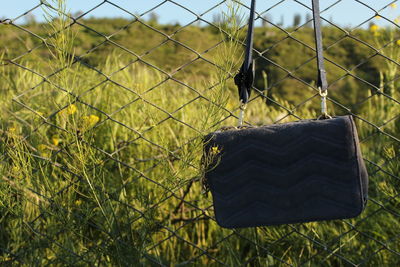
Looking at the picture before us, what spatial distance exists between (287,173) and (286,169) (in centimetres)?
1

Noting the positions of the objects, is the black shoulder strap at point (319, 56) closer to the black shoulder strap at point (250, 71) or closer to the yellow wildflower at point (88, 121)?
the black shoulder strap at point (250, 71)

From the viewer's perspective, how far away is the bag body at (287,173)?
4.73 ft

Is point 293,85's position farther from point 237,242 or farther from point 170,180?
point 170,180

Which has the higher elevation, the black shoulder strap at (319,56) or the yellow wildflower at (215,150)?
the black shoulder strap at (319,56)

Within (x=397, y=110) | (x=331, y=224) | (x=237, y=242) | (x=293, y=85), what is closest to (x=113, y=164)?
(x=237, y=242)

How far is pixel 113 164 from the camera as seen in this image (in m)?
2.34

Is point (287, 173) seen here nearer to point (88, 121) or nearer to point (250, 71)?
point (250, 71)

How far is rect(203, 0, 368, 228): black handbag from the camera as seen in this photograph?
1.44 meters

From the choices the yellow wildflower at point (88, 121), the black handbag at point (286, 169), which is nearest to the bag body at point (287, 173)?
the black handbag at point (286, 169)

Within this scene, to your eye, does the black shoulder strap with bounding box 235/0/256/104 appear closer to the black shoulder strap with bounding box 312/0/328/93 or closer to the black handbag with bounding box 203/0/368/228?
the black handbag with bounding box 203/0/368/228

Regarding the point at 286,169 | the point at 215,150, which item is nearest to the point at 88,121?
the point at 215,150

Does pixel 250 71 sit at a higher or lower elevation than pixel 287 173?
higher

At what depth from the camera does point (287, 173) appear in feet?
4.86

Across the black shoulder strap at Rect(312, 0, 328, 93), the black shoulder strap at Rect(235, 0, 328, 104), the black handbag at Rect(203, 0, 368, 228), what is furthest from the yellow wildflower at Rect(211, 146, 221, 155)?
the black shoulder strap at Rect(312, 0, 328, 93)
